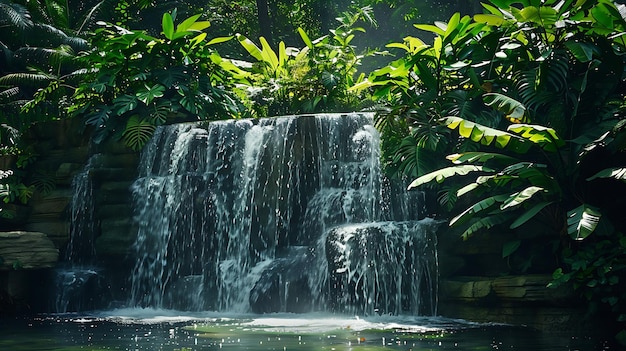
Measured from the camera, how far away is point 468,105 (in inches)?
456

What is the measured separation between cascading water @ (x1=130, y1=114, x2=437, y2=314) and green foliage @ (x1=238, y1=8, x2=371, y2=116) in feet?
7.29

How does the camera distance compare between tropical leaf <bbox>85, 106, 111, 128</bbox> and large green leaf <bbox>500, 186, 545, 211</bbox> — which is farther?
tropical leaf <bbox>85, 106, 111, 128</bbox>

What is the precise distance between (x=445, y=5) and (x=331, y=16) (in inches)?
146

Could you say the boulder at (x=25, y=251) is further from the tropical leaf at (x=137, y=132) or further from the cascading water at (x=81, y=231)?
the tropical leaf at (x=137, y=132)

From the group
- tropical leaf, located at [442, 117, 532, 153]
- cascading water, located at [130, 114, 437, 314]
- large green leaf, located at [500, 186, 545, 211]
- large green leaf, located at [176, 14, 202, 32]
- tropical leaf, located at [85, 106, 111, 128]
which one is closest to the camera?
large green leaf, located at [500, 186, 545, 211]

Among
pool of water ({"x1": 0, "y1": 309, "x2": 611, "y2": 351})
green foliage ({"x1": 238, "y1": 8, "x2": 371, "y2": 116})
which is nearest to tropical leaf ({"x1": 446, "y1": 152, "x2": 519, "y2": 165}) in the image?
pool of water ({"x1": 0, "y1": 309, "x2": 611, "y2": 351})

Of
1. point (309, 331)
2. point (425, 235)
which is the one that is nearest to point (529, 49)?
point (425, 235)

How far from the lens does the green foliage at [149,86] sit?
15258 mm

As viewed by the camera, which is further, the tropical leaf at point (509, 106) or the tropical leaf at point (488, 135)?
the tropical leaf at point (509, 106)

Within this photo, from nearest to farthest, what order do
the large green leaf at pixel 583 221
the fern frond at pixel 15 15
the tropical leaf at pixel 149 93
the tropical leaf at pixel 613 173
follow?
1. the large green leaf at pixel 583 221
2. the tropical leaf at pixel 613 173
3. the tropical leaf at pixel 149 93
4. the fern frond at pixel 15 15

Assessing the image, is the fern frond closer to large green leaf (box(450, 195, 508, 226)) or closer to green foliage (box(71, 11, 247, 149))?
green foliage (box(71, 11, 247, 149))

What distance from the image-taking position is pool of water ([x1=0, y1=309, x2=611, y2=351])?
847 centimetres

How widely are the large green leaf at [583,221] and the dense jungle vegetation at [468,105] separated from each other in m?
0.02

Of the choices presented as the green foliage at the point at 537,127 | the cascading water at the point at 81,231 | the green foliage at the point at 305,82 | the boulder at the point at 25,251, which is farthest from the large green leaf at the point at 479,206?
the green foliage at the point at 305,82
